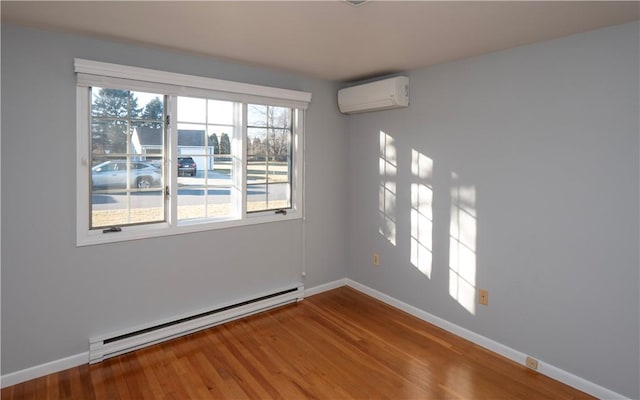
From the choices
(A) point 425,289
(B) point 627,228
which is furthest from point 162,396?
(B) point 627,228

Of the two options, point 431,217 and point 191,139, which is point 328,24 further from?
point 431,217

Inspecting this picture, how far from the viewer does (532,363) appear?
2764 millimetres

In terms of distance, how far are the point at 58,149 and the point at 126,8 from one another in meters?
1.13

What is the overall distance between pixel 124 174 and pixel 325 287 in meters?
2.43

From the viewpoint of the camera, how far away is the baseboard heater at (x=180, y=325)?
2822 mm

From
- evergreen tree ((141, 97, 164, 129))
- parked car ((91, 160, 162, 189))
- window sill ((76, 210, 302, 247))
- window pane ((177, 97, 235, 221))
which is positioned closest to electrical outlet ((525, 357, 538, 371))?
window sill ((76, 210, 302, 247))

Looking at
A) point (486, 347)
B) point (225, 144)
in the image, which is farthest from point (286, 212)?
point (486, 347)

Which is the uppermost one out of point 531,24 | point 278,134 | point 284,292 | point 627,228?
point 531,24

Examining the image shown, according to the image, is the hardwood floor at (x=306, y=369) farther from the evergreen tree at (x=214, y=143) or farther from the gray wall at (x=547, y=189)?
the evergreen tree at (x=214, y=143)

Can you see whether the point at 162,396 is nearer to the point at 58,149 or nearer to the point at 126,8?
the point at 58,149

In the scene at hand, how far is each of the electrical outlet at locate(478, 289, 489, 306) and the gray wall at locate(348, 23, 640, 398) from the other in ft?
0.14

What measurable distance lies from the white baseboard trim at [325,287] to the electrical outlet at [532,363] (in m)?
2.12

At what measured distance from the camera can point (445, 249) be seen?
11.0ft

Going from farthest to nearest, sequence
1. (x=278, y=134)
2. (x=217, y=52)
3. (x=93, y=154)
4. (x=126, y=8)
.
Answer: (x=278, y=134) → (x=217, y=52) → (x=93, y=154) → (x=126, y=8)
